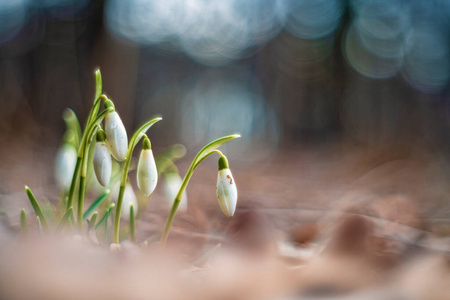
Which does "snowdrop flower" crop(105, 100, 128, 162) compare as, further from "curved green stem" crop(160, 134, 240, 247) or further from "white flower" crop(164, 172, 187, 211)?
"white flower" crop(164, 172, 187, 211)

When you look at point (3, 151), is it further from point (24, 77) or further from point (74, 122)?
point (74, 122)

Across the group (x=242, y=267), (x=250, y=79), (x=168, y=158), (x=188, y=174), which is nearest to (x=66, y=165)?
(x=168, y=158)

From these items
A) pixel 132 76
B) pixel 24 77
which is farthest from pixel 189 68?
pixel 24 77

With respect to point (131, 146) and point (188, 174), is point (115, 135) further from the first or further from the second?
point (188, 174)

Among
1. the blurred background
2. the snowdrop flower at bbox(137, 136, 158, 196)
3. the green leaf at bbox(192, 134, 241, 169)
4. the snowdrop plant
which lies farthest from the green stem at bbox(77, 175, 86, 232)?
the blurred background

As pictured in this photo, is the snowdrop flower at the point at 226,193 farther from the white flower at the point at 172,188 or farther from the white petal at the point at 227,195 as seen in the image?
the white flower at the point at 172,188

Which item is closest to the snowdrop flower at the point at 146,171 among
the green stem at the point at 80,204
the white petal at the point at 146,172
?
the white petal at the point at 146,172
